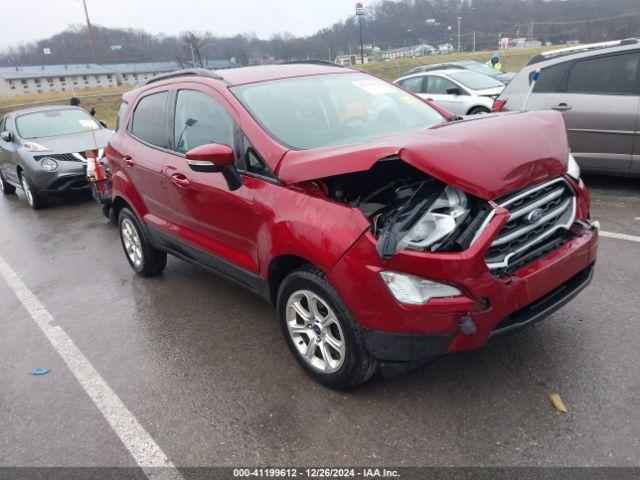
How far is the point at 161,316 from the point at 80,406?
4.04ft

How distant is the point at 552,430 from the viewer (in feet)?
8.50

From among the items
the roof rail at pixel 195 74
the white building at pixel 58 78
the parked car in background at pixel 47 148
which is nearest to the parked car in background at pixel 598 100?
the roof rail at pixel 195 74

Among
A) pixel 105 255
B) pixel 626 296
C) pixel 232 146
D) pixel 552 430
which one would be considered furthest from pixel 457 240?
pixel 105 255

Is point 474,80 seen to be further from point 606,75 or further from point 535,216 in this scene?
point 535,216

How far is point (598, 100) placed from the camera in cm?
607

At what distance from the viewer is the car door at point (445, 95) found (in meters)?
11.3

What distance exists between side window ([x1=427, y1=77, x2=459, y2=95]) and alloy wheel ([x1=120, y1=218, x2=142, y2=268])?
8602mm

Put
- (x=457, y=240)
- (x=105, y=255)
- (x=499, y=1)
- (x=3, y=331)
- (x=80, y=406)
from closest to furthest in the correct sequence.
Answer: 1. (x=457, y=240)
2. (x=80, y=406)
3. (x=3, y=331)
4. (x=105, y=255)
5. (x=499, y=1)

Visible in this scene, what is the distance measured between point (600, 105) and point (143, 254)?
5.28 metres

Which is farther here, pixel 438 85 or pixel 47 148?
pixel 438 85

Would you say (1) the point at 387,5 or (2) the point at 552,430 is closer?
(2) the point at 552,430

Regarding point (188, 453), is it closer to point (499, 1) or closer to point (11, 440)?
point (11, 440)

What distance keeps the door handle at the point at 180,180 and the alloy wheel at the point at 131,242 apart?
129cm

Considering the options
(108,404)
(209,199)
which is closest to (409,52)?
(209,199)
